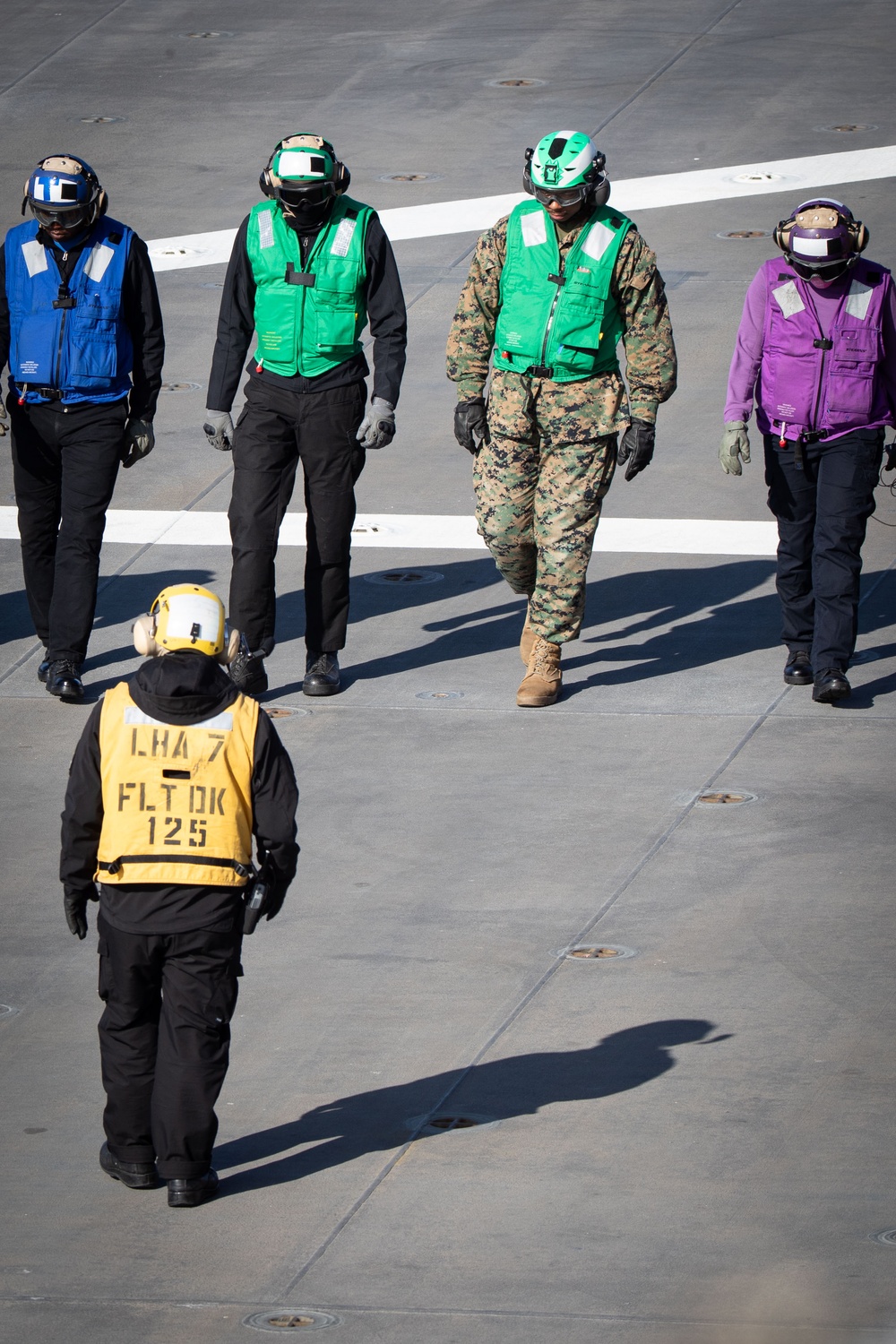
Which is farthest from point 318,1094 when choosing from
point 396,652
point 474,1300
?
point 396,652

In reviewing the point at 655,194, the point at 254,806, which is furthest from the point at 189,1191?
the point at 655,194

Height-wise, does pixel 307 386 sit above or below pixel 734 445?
above

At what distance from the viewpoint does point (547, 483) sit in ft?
30.2

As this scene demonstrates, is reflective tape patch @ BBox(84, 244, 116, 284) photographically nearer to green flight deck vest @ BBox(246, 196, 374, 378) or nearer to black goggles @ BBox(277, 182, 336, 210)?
green flight deck vest @ BBox(246, 196, 374, 378)

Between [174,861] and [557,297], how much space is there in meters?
4.05

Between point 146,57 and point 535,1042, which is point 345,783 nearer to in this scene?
point 535,1042

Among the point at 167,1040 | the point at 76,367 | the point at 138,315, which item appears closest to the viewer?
the point at 167,1040

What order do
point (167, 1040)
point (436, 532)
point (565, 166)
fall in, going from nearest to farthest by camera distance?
1. point (167, 1040)
2. point (565, 166)
3. point (436, 532)

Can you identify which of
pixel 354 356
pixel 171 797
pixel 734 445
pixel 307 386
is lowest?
pixel 171 797

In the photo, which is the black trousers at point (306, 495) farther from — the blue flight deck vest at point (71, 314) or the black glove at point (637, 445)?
the black glove at point (637, 445)

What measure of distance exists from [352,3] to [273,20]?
33.5 inches

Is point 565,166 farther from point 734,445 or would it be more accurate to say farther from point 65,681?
point 65,681

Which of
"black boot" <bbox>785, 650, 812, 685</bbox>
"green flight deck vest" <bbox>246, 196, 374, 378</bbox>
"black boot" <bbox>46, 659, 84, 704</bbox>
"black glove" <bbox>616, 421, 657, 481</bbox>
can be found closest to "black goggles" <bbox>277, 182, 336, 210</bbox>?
"green flight deck vest" <bbox>246, 196, 374, 378</bbox>

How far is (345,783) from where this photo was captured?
27.5 ft
